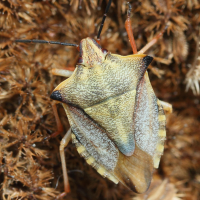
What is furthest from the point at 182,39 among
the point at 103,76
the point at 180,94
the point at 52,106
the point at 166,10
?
the point at 52,106

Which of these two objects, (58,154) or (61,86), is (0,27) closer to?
(61,86)

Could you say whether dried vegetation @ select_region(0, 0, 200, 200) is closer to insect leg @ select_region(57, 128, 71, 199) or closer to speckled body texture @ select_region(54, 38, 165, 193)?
insect leg @ select_region(57, 128, 71, 199)

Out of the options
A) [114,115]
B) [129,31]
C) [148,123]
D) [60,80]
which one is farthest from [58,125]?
[129,31]

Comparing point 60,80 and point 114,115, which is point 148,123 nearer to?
point 114,115

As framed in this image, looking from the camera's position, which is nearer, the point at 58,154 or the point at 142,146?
the point at 142,146

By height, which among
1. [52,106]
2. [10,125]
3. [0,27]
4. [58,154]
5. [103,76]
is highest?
[0,27]

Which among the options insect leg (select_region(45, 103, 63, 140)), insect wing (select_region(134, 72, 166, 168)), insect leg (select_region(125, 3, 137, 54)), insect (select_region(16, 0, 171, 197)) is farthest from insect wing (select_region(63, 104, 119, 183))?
insect leg (select_region(125, 3, 137, 54))

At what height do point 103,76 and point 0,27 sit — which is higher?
point 0,27
